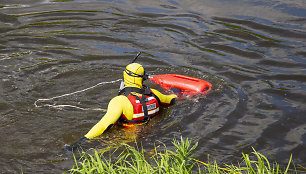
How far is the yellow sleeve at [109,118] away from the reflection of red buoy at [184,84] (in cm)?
168

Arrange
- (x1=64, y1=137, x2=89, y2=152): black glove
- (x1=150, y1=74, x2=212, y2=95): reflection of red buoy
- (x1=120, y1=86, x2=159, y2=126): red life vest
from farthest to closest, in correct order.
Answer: (x1=150, y1=74, x2=212, y2=95): reflection of red buoy < (x1=120, y1=86, x2=159, y2=126): red life vest < (x1=64, y1=137, x2=89, y2=152): black glove

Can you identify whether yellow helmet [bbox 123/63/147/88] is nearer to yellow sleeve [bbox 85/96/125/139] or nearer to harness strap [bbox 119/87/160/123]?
harness strap [bbox 119/87/160/123]

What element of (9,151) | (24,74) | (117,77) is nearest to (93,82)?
(117,77)

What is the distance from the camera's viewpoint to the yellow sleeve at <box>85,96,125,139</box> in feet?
19.6

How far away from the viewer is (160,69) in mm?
9008

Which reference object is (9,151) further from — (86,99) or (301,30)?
(301,30)

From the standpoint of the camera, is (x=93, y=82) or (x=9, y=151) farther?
(x=93, y=82)

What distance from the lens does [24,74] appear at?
8734mm

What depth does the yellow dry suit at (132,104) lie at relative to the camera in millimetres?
6168

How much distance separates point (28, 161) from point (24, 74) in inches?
138

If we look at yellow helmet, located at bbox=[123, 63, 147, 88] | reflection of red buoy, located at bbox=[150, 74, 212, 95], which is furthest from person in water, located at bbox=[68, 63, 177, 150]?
reflection of red buoy, located at bbox=[150, 74, 212, 95]

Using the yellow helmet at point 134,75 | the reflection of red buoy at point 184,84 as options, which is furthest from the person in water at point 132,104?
the reflection of red buoy at point 184,84

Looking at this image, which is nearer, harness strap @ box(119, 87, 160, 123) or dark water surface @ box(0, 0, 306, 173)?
dark water surface @ box(0, 0, 306, 173)

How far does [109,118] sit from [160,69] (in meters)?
3.12
